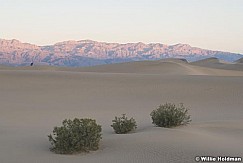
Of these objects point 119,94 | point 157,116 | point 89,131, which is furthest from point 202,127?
point 119,94

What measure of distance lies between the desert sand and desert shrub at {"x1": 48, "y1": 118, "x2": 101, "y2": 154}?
261mm

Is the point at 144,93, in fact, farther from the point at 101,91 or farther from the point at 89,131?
the point at 89,131

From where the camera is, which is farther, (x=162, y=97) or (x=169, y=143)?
(x=162, y=97)

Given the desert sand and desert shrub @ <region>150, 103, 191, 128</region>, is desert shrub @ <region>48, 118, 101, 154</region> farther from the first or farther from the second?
desert shrub @ <region>150, 103, 191, 128</region>

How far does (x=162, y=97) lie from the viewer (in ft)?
76.2

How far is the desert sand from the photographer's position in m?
8.72

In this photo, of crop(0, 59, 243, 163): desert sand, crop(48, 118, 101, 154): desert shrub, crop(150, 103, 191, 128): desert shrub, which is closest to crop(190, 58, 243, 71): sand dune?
crop(0, 59, 243, 163): desert sand

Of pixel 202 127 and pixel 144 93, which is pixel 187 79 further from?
pixel 202 127

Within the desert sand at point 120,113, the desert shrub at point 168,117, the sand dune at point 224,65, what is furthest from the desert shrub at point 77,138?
the sand dune at point 224,65

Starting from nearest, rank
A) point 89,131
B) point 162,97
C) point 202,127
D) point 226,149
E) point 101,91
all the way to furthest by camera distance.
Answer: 1. point 226,149
2. point 89,131
3. point 202,127
4. point 162,97
5. point 101,91

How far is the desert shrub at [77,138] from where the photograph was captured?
9.17 meters

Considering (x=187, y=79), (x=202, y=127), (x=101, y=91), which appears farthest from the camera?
(x=187, y=79)

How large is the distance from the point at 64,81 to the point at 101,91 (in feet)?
17.3

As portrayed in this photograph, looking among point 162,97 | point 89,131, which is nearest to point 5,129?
point 89,131
